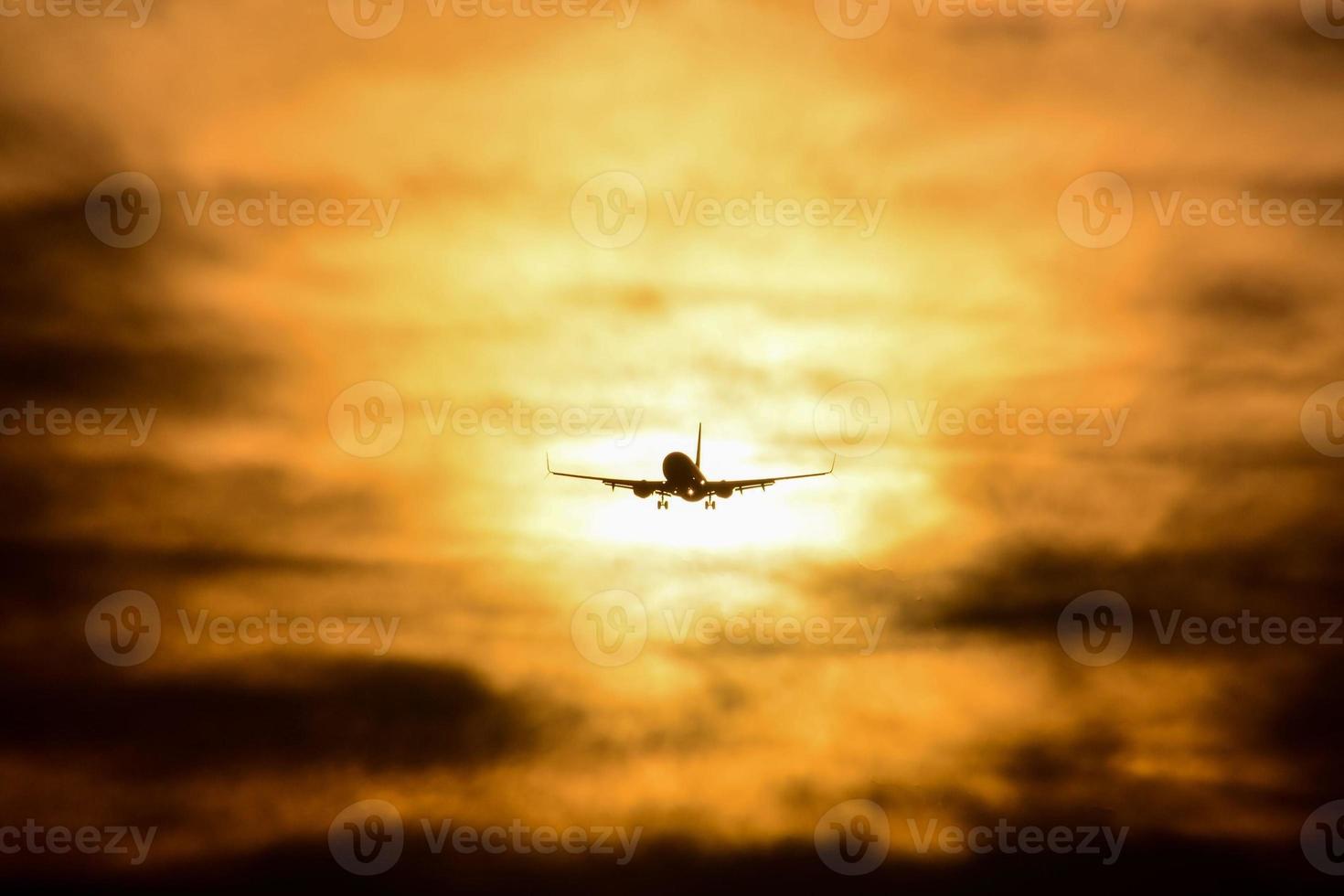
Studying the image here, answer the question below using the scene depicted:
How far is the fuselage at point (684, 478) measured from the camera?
5842 inches

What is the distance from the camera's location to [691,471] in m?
149

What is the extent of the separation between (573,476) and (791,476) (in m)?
22.2

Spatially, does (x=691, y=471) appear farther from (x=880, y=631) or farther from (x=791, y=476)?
(x=880, y=631)

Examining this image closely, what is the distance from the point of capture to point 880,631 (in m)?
197

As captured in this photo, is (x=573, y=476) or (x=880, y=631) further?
(x=880, y=631)

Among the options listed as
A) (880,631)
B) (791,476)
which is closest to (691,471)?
(791,476)

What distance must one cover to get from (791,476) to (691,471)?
11548 mm

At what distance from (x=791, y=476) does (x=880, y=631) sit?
50479 millimetres

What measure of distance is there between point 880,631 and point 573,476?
200 feet

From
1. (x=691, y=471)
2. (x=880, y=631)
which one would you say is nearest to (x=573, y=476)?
(x=691, y=471)

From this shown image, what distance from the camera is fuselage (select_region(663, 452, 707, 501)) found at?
14838 centimetres

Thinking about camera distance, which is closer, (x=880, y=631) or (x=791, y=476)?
(x=791, y=476)

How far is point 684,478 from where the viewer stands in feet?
486

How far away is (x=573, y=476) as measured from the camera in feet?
505
